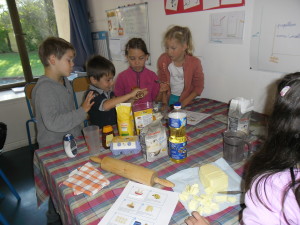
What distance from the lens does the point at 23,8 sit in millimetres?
2799

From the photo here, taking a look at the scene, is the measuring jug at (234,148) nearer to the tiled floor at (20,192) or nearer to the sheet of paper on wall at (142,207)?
the sheet of paper on wall at (142,207)

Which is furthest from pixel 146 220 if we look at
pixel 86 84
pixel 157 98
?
pixel 86 84

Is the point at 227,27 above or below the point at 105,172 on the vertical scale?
above

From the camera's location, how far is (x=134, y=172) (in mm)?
814

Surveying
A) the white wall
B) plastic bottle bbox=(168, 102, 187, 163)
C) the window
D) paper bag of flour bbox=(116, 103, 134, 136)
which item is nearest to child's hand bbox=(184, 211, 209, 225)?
plastic bottle bbox=(168, 102, 187, 163)

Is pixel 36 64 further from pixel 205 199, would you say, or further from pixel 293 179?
pixel 293 179

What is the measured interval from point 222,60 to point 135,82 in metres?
0.69

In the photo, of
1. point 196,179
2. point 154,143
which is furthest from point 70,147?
point 196,179

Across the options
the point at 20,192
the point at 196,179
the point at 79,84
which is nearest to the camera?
the point at 196,179

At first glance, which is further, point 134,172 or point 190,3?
point 190,3

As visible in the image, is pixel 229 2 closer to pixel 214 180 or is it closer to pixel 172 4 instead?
pixel 172 4

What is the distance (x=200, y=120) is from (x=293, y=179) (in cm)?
77

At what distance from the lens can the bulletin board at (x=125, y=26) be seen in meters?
2.25

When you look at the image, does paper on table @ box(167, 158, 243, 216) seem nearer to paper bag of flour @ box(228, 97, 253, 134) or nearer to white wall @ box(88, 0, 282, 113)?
paper bag of flour @ box(228, 97, 253, 134)
